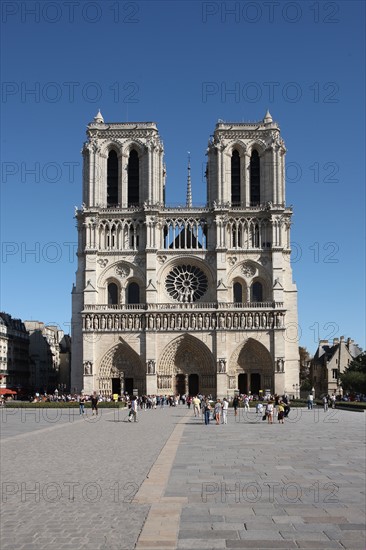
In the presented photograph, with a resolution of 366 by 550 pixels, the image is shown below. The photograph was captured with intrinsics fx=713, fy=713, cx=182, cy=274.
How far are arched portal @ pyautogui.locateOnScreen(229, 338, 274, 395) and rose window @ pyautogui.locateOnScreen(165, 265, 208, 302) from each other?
7264mm

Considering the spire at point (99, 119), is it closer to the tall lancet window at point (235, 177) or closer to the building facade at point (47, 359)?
the tall lancet window at point (235, 177)

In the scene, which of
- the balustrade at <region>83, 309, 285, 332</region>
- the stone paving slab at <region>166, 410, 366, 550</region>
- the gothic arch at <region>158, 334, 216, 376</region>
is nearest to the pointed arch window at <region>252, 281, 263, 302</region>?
the balustrade at <region>83, 309, 285, 332</region>

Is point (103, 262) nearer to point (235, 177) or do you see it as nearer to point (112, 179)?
point (112, 179)

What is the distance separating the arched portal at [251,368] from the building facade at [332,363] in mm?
20276

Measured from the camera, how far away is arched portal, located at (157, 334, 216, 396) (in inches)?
2751

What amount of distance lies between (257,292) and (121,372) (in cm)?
1586

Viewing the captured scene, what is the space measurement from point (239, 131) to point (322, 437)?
51545 mm

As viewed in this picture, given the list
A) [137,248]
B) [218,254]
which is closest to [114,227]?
[137,248]

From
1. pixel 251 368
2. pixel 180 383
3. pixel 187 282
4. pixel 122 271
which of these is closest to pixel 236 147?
pixel 187 282

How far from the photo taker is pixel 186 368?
7100cm

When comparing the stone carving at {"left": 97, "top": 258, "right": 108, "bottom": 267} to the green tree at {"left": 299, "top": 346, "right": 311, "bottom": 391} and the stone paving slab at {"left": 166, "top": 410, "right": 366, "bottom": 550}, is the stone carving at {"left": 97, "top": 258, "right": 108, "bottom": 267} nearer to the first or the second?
the stone paving slab at {"left": 166, "top": 410, "right": 366, "bottom": 550}

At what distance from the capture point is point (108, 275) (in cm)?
7150

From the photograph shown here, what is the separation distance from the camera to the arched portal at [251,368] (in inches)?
2749

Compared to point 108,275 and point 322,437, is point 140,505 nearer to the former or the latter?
point 322,437
